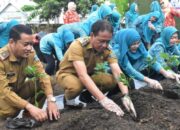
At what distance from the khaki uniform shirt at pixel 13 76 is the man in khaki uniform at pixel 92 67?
0.33 meters

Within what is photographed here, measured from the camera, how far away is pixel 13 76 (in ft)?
12.3

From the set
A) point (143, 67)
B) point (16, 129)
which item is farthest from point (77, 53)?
point (143, 67)

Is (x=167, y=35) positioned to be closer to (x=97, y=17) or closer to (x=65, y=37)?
(x=97, y=17)

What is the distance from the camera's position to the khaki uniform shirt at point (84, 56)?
12.4 ft

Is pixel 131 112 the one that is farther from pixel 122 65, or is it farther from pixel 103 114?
pixel 122 65

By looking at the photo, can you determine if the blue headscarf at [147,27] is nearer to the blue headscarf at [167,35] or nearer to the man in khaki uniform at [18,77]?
the blue headscarf at [167,35]

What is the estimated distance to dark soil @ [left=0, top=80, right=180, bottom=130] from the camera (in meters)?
3.09

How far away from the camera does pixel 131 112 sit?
11.4ft

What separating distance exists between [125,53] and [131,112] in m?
1.39

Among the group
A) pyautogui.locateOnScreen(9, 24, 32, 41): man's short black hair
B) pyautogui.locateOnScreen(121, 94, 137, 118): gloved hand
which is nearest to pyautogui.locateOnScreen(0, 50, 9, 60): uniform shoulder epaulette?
pyautogui.locateOnScreen(9, 24, 32, 41): man's short black hair

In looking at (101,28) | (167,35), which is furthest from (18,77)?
(167,35)

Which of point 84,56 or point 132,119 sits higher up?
point 84,56

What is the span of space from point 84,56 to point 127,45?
1013mm

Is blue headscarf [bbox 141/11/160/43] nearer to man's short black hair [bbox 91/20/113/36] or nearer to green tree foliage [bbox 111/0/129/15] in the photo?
man's short black hair [bbox 91/20/113/36]
